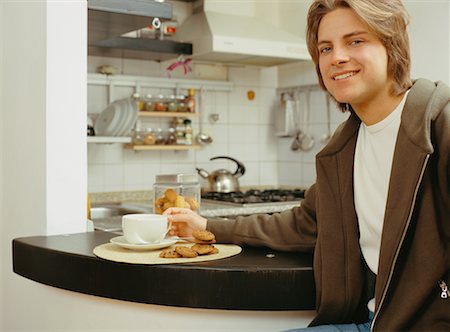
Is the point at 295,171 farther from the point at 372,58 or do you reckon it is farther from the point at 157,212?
the point at 372,58

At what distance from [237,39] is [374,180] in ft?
8.24

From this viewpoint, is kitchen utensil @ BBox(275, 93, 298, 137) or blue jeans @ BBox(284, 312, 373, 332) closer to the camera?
blue jeans @ BBox(284, 312, 373, 332)

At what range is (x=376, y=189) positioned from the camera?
1432 mm

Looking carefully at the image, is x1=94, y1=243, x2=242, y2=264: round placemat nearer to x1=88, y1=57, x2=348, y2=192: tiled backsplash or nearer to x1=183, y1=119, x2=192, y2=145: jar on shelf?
x1=88, y1=57, x2=348, y2=192: tiled backsplash

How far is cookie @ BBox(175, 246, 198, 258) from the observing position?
1530mm

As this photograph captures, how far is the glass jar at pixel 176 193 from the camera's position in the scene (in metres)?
1.91

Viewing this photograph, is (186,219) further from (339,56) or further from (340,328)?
(339,56)

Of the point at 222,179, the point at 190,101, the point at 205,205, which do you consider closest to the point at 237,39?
the point at 190,101

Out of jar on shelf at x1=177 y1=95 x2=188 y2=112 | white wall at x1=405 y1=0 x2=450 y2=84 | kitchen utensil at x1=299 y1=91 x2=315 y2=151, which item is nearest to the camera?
white wall at x1=405 y1=0 x2=450 y2=84

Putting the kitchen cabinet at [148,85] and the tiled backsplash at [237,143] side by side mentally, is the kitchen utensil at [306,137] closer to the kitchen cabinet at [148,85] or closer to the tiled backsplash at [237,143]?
the tiled backsplash at [237,143]

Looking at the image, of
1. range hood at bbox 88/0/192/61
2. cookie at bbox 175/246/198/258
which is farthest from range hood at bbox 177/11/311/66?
cookie at bbox 175/246/198/258

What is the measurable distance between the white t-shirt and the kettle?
259 centimetres

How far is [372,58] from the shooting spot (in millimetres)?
1395

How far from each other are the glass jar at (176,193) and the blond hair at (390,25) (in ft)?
2.42
